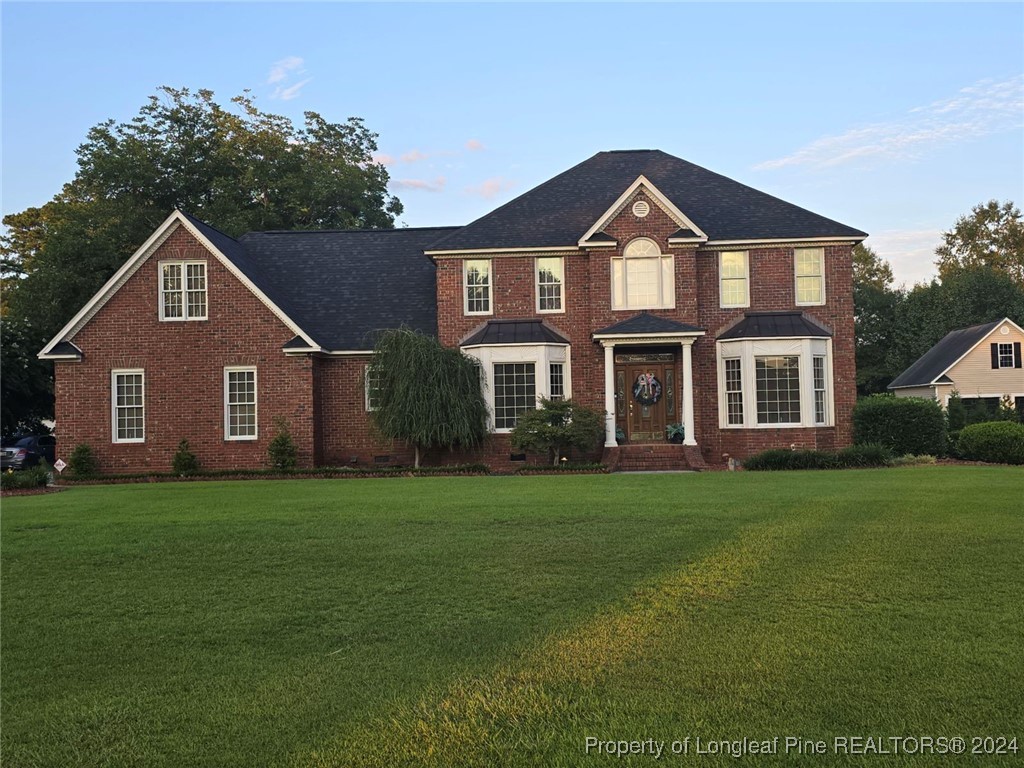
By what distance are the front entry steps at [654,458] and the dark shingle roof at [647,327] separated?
124 inches

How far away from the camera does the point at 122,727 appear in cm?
515

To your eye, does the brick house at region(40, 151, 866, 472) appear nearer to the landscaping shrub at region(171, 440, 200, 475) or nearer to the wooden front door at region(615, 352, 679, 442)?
the wooden front door at region(615, 352, 679, 442)

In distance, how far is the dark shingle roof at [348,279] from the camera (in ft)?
89.6

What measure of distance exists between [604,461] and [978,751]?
20.1 metres

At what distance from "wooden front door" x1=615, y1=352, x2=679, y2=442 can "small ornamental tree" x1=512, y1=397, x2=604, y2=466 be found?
2.25 meters

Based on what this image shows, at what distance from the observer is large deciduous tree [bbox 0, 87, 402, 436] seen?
37.7 m

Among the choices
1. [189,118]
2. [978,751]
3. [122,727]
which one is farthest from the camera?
[189,118]

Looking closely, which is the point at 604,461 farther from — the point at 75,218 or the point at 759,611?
the point at 75,218

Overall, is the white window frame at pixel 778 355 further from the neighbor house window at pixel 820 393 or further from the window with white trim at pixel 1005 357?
the window with white trim at pixel 1005 357

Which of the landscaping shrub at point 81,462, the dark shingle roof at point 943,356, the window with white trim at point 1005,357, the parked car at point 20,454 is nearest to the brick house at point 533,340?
the landscaping shrub at point 81,462

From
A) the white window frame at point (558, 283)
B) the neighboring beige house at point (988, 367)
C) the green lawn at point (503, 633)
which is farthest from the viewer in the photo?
the neighboring beige house at point (988, 367)

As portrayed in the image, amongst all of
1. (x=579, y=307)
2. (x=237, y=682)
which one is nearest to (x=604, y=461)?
(x=579, y=307)

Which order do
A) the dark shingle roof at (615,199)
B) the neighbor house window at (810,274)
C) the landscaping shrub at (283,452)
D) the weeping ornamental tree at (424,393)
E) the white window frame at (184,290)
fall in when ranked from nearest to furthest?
1. the weeping ornamental tree at (424,393)
2. the landscaping shrub at (283,452)
3. the white window frame at (184,290)
4. the neighbor house window at (810,274)
5. the dark shingle roof at (615,199)

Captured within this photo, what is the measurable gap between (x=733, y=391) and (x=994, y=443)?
674 cm
